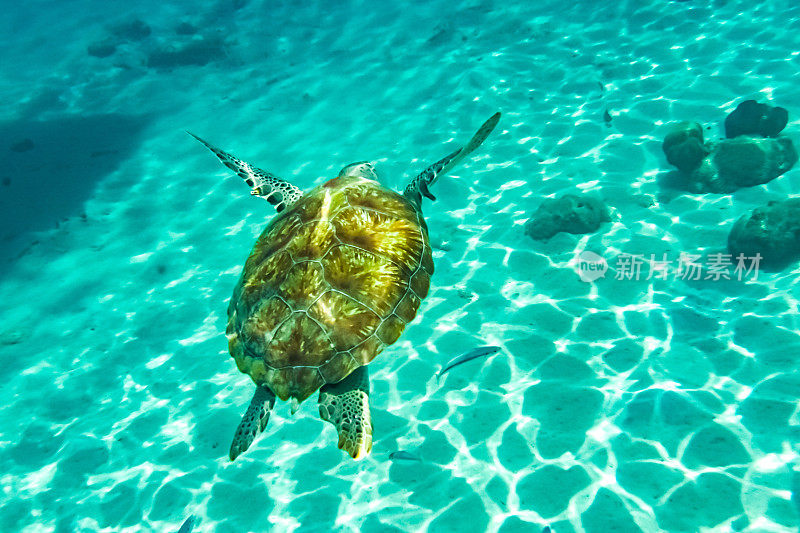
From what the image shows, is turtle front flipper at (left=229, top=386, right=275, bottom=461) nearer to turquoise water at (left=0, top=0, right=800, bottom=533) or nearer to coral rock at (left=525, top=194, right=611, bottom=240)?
turquoise water at (left=0, top=0, right=800, bottom=533)

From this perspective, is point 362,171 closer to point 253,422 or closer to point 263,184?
point 263,184

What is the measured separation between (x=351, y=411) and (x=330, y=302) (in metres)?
1.01

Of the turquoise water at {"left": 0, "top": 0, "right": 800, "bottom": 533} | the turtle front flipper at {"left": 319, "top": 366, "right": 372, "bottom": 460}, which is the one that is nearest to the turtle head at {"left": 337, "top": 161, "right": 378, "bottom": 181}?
the turquoise water at {"left": 0, "top": 0, "right": 800, "bottom": 533}

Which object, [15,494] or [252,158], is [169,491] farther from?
[252,158]

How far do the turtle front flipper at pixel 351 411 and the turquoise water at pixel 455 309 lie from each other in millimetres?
1635

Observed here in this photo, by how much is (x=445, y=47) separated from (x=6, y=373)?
14.6 m

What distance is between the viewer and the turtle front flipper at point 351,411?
13.1 ft

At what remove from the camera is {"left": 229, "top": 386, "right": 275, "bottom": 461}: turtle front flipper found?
423 cm

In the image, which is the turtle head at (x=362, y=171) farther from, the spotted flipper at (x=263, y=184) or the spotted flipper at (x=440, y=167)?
the spotted flipper at (x=263, y=184)

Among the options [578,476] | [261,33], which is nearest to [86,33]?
[261,33]

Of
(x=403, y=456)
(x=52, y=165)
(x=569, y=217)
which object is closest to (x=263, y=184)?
(x=403, y=456)

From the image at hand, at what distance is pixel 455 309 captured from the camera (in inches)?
288

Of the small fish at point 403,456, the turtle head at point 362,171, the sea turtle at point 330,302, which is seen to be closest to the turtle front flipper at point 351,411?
the sea turtle at point 330,302

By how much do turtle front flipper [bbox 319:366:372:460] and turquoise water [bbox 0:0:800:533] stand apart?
1635 millimetres
